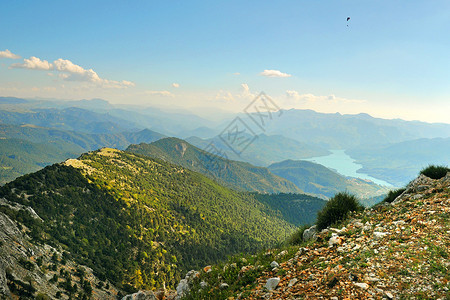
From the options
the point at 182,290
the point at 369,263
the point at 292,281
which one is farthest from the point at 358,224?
the point at 182,290

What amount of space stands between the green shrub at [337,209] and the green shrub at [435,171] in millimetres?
5034

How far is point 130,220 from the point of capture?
9875cm

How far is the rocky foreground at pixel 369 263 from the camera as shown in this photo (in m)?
5.26

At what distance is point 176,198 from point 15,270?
380ft

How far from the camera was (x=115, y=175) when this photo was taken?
132 metres

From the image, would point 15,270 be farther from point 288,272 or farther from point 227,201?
point 227,201

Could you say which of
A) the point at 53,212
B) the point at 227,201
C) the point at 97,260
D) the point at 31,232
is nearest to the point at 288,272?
the point at 31,232

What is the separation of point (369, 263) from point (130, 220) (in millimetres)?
107738

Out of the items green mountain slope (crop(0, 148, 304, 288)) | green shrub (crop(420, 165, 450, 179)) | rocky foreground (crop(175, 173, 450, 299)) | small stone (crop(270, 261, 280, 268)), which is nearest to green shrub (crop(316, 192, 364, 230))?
rocky foreground (crop(175, 173, 450, 299))

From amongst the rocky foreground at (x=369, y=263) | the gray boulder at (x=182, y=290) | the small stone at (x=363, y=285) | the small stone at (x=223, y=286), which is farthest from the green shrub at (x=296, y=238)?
the small stone at (x=363, y=285)

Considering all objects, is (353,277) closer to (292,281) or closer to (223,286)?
(292,281)

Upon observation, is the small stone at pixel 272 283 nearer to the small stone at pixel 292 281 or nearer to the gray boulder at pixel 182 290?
the small stone at pixel 292 281

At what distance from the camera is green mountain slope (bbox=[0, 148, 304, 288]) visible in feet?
224

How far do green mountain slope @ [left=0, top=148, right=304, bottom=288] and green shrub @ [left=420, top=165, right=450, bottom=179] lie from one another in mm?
61784
